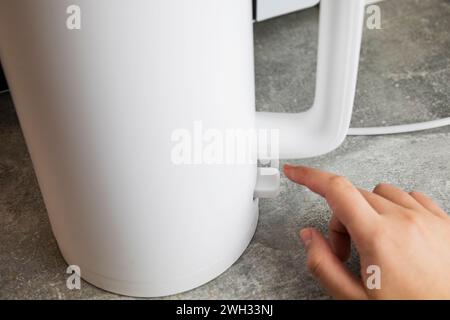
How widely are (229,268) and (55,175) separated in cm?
14

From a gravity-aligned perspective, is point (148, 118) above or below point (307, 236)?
above

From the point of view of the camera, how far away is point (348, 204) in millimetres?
346

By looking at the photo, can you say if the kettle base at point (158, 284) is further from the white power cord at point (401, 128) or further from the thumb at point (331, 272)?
the white power cord at point (401, 128)

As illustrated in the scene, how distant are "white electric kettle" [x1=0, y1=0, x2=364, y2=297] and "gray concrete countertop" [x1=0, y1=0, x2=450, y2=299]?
2cm

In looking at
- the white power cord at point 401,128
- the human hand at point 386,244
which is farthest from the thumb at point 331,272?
the white power cord at point 401,128

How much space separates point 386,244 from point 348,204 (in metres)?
0.03

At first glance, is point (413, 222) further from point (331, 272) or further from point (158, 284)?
point (158, 284)

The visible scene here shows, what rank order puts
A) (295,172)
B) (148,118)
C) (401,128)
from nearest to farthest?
(148,118)
(295,172)
(401,128)

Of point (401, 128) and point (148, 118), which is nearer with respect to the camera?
point (148, 118)

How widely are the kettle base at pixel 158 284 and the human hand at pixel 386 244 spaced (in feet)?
0.21

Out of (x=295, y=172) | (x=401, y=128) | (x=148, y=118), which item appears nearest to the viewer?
(x=148, y=118)

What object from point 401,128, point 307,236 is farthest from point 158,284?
point 401,128
